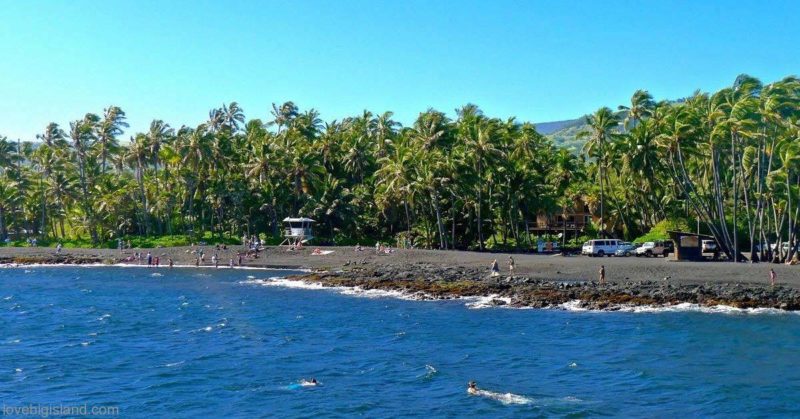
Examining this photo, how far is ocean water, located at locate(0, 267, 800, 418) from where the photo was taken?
27.0 meters

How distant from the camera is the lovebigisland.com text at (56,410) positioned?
2619 cm

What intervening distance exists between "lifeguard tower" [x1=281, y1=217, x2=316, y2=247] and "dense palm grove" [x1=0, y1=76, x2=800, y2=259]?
3.32 meters

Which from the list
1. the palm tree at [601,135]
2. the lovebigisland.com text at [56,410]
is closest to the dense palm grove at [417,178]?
the palm tree at [601,135]

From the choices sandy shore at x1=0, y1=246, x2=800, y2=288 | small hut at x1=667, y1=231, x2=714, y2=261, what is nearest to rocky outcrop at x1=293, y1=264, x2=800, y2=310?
sandy shore at x1=0, y1=246, x2=800, y2=288

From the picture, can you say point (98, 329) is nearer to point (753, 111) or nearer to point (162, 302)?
point (162, 302)

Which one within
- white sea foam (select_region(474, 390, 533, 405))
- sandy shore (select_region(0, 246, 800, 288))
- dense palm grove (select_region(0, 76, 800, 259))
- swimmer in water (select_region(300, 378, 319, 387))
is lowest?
white sea foam (select_region(474, 390, 533, 405))

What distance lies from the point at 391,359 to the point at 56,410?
1379 cm

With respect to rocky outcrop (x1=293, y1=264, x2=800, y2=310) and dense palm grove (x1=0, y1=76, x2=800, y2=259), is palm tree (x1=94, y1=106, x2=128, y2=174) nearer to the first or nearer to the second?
dense palm grove (x1=0, y1=76, x2=800, y2=259)

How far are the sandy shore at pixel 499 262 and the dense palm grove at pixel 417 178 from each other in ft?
25.3

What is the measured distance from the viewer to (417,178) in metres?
79.1

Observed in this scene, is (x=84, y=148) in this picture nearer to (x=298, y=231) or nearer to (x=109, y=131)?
(x=109, y=131)

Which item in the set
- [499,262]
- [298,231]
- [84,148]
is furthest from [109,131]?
[499,262]

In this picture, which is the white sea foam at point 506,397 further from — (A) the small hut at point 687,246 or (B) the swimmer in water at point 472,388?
(A) the small hut at point 687,246

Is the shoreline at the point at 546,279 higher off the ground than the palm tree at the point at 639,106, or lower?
lower
